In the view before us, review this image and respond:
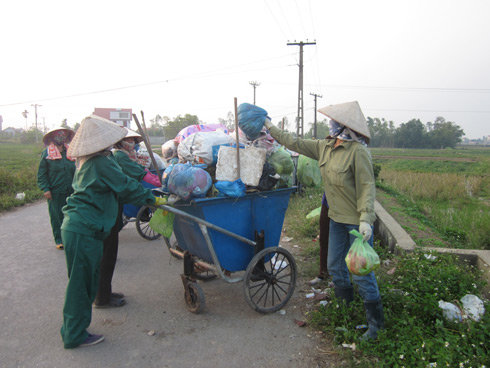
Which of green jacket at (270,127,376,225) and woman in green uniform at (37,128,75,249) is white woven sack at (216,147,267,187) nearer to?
green jacket at (270,127,376,225)

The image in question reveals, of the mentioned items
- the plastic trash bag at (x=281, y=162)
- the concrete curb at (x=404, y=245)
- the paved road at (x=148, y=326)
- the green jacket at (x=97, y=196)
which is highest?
the plastic trash bag at (x=281, y=162)

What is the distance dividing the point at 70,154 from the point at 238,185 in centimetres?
143

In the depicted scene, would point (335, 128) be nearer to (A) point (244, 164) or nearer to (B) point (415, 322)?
(A) point (244, 164)

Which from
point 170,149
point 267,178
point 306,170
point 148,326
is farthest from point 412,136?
point 148,326

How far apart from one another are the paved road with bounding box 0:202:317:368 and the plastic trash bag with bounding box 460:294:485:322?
1.30 meters

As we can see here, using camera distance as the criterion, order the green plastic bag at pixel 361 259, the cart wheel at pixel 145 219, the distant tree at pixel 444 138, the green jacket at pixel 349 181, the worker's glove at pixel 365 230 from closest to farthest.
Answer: the green plastic bag at pixel 361 259 → the worker's glove at pixel 365 230 → the green jacket at pixel 349 181 → the cart wheel at pixel 145 219 → the distant tree at pixel 444 138

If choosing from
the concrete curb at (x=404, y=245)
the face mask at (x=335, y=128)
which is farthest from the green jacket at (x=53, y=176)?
the concrete curb at (x=404, y=245)

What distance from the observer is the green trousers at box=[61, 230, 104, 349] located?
8.96ft

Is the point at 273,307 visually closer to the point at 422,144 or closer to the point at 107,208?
the point at 107,208

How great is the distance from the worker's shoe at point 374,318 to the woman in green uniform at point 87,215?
6.78 ft

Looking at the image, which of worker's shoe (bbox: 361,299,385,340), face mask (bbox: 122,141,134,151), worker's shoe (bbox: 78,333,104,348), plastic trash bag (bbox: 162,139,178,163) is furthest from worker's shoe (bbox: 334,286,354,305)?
plastic trash bag (bbox: 162,139,178,163)

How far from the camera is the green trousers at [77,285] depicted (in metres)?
2.73

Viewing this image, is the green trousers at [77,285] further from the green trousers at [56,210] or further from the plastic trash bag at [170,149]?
the green trousers at [56,210]

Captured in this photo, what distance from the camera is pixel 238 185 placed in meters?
3.07
